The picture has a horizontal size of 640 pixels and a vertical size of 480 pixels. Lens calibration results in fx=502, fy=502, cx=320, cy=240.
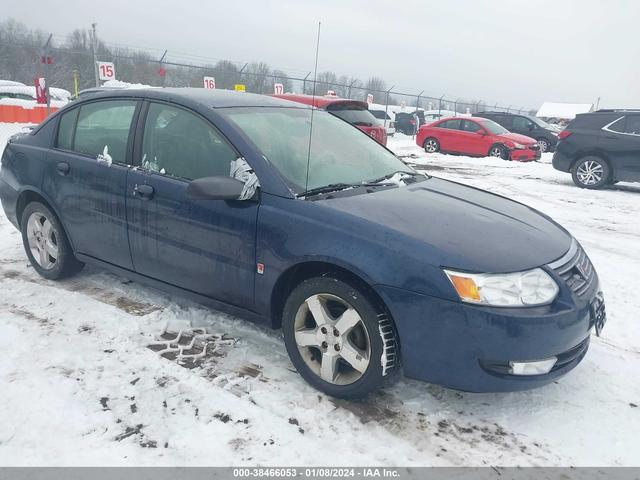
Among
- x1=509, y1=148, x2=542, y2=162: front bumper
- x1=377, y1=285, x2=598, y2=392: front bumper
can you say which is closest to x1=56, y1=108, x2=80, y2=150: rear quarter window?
x1=377, y1=285, x2=598, y2=392: front bumper

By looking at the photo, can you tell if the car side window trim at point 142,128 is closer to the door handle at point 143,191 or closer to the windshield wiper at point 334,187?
the door handle at point 143,191

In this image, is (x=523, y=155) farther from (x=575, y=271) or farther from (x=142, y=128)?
→ (x=142, y=128)

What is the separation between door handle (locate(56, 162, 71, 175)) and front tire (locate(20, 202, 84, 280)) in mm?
395

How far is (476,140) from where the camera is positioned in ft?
51.4

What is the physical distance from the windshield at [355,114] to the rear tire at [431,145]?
6.61 m

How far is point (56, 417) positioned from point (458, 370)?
6.61 feet

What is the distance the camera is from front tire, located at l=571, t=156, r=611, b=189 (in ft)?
33.9

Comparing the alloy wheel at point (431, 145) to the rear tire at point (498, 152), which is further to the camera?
the alloy wheel at point (431, 145)

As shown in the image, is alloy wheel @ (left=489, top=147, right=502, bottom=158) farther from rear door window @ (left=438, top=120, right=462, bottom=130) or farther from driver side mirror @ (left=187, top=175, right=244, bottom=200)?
driver side mirror @ (left=187, top=175, right=244, bottom=200)

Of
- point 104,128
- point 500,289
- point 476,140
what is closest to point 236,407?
point 500,289

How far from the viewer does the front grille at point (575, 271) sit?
8.61ft

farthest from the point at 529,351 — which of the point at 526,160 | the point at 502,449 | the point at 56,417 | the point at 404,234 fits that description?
the point at 526,160

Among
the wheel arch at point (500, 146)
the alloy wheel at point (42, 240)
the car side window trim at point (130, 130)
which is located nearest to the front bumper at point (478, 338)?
the car side window trim at point (130, 130)

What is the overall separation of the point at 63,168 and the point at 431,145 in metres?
14.5
